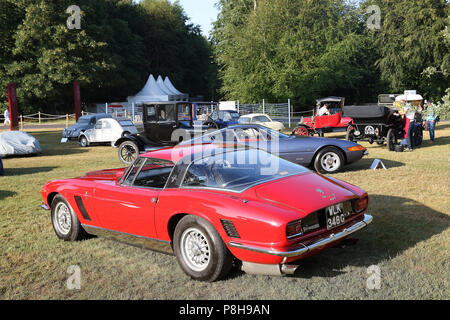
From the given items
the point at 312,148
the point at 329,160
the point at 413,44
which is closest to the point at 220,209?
the point at 312,148

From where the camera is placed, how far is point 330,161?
972 cm

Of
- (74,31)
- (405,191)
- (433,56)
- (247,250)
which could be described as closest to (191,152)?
(247,250)

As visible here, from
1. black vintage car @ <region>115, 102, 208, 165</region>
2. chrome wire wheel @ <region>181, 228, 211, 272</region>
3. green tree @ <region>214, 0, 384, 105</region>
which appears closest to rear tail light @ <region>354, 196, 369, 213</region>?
chrome wire wheel @ <region>181, 228, 211, 272</region>

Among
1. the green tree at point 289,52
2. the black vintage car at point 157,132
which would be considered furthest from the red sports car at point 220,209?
the green tree at point 289,52

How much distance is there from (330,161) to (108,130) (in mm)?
12489

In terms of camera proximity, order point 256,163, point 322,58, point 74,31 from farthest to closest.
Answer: point 74,31 < point 322,58 < point 256,163

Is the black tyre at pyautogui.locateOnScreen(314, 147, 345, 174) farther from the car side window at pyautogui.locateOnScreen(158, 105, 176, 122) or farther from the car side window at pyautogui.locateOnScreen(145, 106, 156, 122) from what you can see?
the car side window at pyautogui.locateOnScreen(145, 106, 156, 122)

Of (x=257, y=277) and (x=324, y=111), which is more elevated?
(x=324, y=111)

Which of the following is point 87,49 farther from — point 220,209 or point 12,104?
point 220,209

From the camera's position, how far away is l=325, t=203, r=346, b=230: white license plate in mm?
3976

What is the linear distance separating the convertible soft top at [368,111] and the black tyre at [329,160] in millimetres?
6115
